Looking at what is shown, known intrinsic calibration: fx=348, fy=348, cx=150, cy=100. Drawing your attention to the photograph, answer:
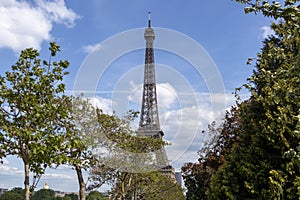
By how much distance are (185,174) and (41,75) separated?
63.2 feet

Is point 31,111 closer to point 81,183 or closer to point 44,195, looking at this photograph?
point 81,183

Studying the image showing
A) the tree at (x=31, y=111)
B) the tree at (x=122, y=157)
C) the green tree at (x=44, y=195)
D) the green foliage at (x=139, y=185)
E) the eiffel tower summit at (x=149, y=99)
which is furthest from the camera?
the green tree at (x=44, y=195)

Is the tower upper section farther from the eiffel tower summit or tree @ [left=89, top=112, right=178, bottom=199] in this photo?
tree @ [left=89, top=112, right=178, bottom=199]

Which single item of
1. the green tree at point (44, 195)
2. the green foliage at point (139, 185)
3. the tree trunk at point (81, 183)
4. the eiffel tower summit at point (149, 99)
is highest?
the eiffel tower summit at point (149, 99)

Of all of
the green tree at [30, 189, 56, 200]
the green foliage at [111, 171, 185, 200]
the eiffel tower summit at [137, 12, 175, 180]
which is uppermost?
the eiffel tower summit at [137, 12, 175, 180]

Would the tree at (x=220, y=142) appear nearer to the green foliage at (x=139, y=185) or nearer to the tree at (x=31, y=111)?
the green foliage at (x=139, y=185)

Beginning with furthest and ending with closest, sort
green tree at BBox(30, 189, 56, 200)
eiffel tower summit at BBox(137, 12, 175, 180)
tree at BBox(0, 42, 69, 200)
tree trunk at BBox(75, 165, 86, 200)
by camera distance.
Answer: green tree at BBox(30, 189, 56, 200)
eiffel tower summit at BBox(137, 12, 175, 180)
tree trunk at BBox(75, 165, 86, 200)
tree at BBox(0, 42, 69, 200)

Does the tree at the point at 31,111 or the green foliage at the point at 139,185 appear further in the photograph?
the green foliage at the point at 139,185

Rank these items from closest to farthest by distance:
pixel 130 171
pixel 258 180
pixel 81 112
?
pixel 258 180 → pixel 81 112 → pixel 130 171

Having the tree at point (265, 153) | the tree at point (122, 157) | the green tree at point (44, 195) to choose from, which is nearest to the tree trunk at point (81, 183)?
the tree at point (122, 157)

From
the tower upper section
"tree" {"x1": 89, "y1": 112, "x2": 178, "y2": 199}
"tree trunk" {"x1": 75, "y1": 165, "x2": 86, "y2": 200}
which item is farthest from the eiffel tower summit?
"tree trunk" {"x1": 75, "y1": 165, "x2": 86, "y2": 200}

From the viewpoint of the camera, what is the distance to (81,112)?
13531 millimetres

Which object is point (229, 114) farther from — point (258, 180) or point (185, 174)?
point (185, 174)

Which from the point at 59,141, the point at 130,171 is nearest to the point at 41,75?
the point at 59,141
